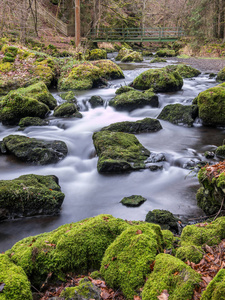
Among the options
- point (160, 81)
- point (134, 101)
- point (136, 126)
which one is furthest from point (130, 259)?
point (160, 81)

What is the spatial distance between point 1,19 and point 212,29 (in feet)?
67.1

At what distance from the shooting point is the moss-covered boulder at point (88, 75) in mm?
15992

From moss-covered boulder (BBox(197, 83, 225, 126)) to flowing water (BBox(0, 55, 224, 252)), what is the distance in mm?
399

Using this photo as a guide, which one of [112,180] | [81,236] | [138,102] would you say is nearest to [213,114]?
[138,102]

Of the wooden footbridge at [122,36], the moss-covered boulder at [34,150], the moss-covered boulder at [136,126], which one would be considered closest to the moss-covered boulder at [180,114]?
the moss-covered boulder at [136,126]

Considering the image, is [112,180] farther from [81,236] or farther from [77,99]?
[77,99]

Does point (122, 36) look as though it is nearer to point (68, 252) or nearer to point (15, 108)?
point (15, 108)

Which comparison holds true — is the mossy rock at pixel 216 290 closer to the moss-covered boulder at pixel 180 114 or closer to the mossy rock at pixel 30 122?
the moss-covered boulder at pixel 180 114

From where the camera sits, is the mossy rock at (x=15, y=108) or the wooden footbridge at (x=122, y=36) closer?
the mossy rock at (x=15, y=108)

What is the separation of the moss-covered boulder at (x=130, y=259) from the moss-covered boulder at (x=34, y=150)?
17.1ft

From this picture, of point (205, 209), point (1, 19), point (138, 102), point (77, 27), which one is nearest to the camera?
point (205, 209)

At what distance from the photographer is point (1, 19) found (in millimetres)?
20953

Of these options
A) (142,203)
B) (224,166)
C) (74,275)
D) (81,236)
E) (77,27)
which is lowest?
(142,203)

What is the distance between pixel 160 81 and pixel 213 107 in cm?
504
